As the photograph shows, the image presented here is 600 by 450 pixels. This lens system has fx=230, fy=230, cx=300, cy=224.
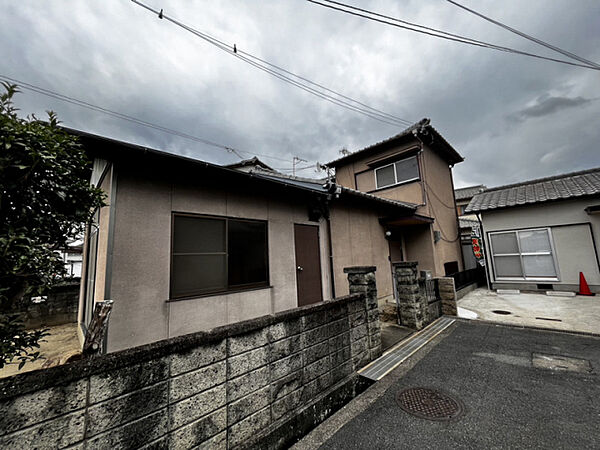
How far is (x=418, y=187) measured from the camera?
8234 millimetres

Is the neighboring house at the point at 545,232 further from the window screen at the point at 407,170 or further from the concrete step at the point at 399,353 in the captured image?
the concrete step at the point at 399,353

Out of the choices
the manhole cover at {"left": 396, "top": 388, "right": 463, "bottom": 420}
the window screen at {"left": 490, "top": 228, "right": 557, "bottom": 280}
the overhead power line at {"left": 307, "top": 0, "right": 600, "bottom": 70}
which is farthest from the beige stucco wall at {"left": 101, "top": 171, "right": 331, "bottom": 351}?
the window screen at {"left": 490, "top": 228, "right": 557, "bottom": 280}

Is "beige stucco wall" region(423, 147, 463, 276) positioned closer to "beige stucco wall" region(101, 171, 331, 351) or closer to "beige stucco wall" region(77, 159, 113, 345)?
"beige stucco wall" region(101, 171, 331, 351)

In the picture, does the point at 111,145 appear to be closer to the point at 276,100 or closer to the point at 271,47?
the point at 271,47

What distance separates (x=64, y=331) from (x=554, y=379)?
30.2 ft

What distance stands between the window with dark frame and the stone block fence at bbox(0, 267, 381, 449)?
193 centimetres

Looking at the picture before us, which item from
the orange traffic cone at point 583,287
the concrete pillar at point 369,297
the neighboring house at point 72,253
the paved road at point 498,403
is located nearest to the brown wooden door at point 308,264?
the concrete pillar at point 369,297

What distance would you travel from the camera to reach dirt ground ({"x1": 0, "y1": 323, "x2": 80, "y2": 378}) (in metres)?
3.65

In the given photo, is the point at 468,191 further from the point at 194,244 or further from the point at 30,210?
the point at 30,210

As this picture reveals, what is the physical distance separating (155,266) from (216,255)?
0.88 m

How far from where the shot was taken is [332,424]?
229 centimetres

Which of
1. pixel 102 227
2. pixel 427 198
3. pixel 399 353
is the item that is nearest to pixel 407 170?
pixel 427 198

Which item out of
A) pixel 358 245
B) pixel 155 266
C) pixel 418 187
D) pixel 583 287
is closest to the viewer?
pixel 155 266

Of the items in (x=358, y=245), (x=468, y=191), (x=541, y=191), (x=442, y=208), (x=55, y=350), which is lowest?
(x=55, y=350)
